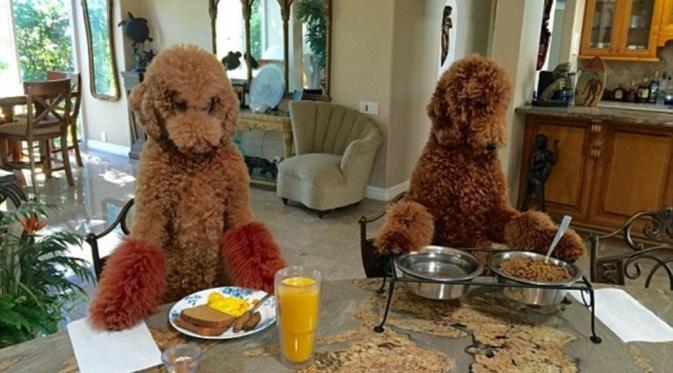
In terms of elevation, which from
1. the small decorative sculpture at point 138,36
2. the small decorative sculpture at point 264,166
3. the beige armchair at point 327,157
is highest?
the small decorative sculpture at point 138,36

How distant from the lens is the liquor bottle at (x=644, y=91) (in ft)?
18.0

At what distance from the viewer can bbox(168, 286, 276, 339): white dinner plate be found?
1.18 meters

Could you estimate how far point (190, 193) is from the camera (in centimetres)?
140

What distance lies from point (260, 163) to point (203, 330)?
15.4 feet

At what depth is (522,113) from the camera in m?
4.05

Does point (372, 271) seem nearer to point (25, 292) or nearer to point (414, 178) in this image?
point (414, 178)

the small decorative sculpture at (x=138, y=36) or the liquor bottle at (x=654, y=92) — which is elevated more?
the small decorative sculpture at (x=138, y=36)

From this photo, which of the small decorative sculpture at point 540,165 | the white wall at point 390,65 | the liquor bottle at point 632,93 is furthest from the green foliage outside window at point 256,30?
the liquor bottle at point 632,93

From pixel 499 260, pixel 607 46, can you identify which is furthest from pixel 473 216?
pixel 607 46

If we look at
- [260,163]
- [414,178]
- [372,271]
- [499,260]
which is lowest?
[260,163]

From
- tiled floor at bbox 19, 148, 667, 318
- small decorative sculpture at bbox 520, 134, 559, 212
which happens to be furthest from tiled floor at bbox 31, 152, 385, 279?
small decorative sculpture at bbox 520, 134, 559, 212

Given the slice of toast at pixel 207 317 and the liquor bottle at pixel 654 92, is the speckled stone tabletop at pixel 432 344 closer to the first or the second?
the slice of toast at pixel 207 317

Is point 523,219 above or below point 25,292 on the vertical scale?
above

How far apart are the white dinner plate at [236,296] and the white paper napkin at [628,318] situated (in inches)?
32.9
